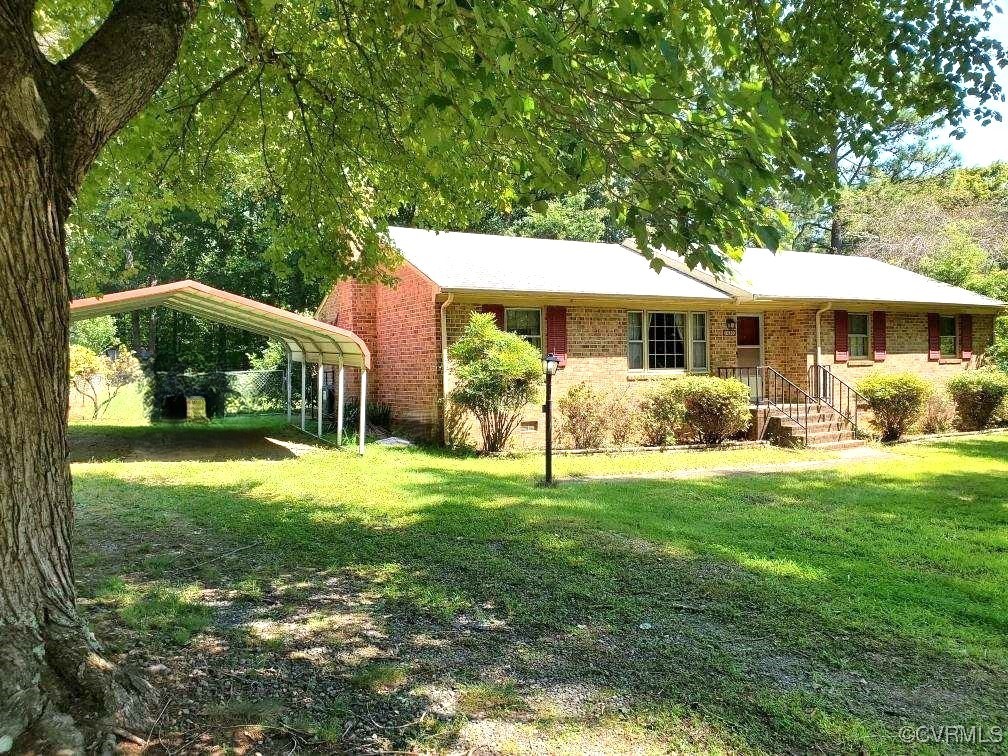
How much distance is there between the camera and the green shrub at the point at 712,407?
1345 centimetres

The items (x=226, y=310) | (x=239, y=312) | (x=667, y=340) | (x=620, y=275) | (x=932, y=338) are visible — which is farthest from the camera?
(x=932, y=338)

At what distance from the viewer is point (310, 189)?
8.12m

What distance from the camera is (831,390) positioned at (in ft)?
51.9

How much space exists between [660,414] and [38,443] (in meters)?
12.0

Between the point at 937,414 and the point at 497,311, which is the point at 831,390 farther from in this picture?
the point at 497,311

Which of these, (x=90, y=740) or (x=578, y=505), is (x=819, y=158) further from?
(x=90, y=740)

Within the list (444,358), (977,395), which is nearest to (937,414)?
(977,395)

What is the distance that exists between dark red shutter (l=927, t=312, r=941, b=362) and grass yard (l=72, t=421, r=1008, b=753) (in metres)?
10.4

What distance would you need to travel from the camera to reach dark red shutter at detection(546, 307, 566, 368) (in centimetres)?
1348

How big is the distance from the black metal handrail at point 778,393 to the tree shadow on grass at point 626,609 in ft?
20.1

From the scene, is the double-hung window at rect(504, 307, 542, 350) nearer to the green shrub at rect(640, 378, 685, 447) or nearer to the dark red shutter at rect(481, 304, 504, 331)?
the dark red shutter at rect(481, 304, 504, 331)

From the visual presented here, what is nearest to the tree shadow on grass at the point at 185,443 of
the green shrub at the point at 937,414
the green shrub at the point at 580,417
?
the green shrub at the point at 580,417

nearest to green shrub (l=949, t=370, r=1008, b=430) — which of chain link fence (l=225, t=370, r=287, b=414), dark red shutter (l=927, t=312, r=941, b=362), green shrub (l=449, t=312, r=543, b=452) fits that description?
dark red shutter (l=927, t=312, r=941, b=362)

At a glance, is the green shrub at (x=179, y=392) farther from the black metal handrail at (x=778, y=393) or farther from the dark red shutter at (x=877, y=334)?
the dark red shutter at (x=877, y=334)
